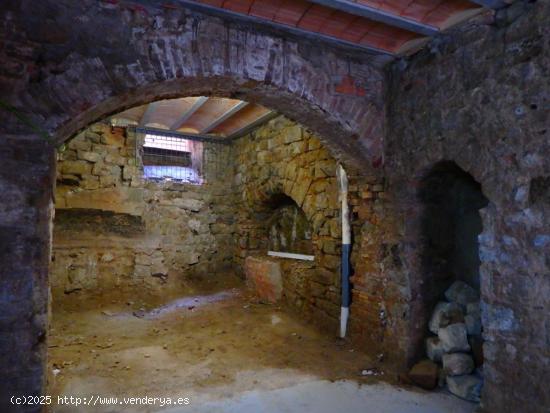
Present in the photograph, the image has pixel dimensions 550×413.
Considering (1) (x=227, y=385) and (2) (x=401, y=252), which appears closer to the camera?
(1) (x=227, y=385)

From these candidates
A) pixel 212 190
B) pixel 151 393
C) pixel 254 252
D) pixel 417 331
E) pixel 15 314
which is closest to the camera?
pixel 15 314

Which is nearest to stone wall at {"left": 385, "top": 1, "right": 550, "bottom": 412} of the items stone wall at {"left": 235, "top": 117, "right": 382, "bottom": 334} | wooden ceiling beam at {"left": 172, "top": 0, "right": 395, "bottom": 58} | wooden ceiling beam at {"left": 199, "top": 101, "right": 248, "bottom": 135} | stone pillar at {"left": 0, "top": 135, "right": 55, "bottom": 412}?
wooden ceiling beam at {"left": 172, "top": 0, "right": 395, "bottom": 58}

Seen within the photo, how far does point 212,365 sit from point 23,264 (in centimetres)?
171

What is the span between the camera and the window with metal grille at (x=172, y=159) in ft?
17.9

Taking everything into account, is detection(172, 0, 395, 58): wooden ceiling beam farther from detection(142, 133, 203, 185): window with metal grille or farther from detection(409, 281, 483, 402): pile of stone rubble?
detection(142, 133, 203, 185): window with metal grille

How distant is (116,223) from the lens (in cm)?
506

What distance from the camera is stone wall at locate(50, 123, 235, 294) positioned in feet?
15.3

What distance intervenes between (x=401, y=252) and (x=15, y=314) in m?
2.47

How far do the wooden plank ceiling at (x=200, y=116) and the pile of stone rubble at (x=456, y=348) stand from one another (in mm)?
2873

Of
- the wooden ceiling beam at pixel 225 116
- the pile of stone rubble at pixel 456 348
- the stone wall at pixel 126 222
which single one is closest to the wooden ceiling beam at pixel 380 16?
the pile of stone rubble at pixel 456 348

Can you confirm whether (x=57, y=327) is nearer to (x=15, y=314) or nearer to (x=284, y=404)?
(x=15, y=314)

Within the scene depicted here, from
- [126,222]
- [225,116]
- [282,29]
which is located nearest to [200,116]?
[225,116]

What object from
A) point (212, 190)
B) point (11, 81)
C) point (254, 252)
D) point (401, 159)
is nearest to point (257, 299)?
point (254, 252)

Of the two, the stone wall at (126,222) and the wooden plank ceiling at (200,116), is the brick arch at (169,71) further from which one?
the stone wall at (126,222)
